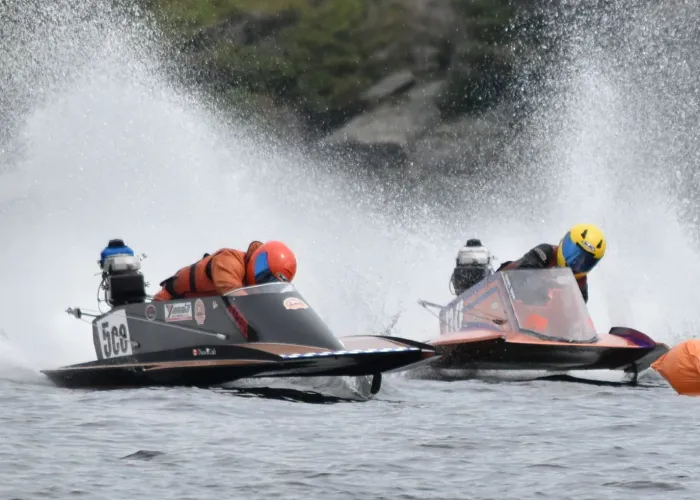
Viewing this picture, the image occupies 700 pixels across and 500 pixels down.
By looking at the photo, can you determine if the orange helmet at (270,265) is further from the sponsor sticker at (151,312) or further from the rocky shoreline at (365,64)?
the rocky shoreline at (365,64)

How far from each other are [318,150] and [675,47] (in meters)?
8.89

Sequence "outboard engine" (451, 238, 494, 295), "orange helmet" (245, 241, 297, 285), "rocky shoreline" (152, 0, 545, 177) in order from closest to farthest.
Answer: "orange helmet" (245, 241, 297, 285)
"outboard engine" (451, 238, 494, 295)
"rocky shoreline" (152, 0, 545, 177)

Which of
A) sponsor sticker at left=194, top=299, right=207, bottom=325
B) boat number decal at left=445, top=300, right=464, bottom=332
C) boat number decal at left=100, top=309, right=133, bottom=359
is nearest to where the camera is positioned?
sponsor sticker at left=194, top=299, right=207, bottom=325

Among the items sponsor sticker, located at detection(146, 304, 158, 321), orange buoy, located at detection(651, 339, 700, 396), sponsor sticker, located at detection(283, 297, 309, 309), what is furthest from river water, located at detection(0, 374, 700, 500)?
sponsor sticker, located at detection(146, 304, 158, 321)

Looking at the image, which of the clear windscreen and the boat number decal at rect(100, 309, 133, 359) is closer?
the boat number decal at rect(100, 309, 133, 359)

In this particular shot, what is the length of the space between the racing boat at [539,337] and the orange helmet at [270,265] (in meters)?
2.18

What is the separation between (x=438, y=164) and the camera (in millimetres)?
35312

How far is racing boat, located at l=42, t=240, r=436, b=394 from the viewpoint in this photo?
1160 centimetres

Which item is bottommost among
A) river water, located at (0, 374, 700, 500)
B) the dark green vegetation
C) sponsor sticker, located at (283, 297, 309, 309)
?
river water, located at (0, 374, 700, 500)

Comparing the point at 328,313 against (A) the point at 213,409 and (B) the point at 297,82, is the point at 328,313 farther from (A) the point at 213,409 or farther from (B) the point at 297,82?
(B) the point at 297,82

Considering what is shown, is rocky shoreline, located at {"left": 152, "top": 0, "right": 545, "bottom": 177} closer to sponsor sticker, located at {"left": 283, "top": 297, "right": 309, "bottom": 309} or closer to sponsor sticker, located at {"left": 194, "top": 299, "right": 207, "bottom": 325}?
sponsor sticker, located at {"left": 194, "top": 299, "right": 207, "bottom": 325}

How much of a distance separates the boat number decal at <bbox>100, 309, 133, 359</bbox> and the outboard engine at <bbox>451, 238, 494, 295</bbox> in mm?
3915

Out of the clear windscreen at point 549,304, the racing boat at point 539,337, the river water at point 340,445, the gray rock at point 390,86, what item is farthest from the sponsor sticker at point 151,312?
the gray rock at point 390,86

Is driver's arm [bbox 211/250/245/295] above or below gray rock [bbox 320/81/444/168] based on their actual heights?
below
